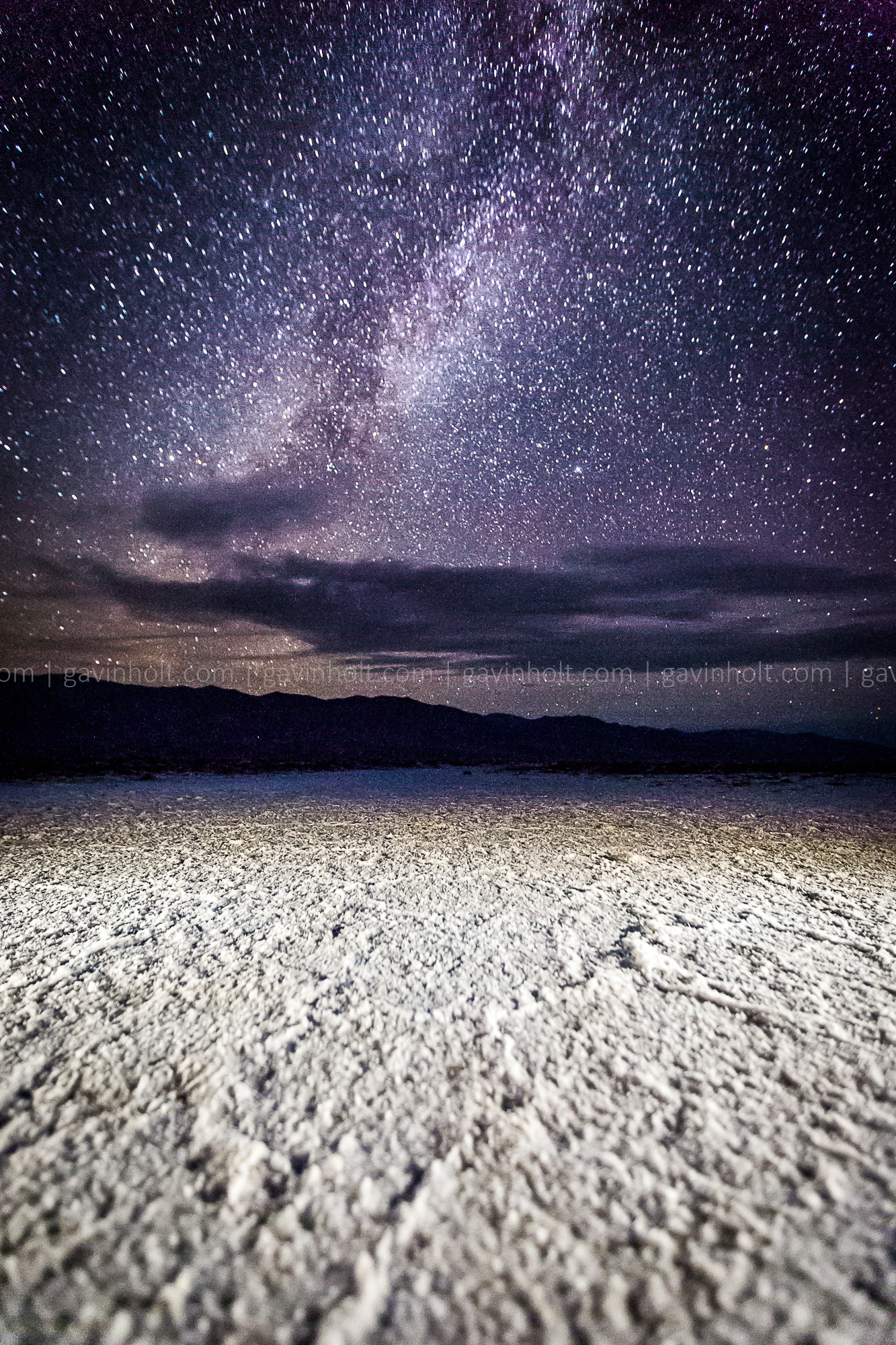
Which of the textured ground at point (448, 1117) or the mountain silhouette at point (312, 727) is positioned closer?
the textured ground at point (448, 1117)

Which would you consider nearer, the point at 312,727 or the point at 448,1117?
the point at 448,1117

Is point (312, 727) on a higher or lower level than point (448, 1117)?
lower

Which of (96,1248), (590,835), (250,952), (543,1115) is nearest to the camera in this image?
(96,1248)

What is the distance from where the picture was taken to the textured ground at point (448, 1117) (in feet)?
2.56

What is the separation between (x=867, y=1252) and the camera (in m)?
0.84

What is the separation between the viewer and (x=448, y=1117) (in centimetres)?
115

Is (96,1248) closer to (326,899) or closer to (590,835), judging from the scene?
(326,899)

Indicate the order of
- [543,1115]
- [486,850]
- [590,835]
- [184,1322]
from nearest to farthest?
[184,1322] → [543,1115] → [486,850] → [590,835]

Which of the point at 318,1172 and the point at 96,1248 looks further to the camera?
the point at 318,1172

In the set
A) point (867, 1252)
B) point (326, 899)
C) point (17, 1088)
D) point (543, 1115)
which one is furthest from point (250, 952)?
point (867, 1252)

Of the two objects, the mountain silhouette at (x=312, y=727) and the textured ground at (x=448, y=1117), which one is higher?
the textured ground at (x=448, y=1117)

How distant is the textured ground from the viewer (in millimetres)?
781

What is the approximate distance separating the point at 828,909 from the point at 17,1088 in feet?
10.0

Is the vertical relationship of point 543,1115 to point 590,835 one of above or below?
above
